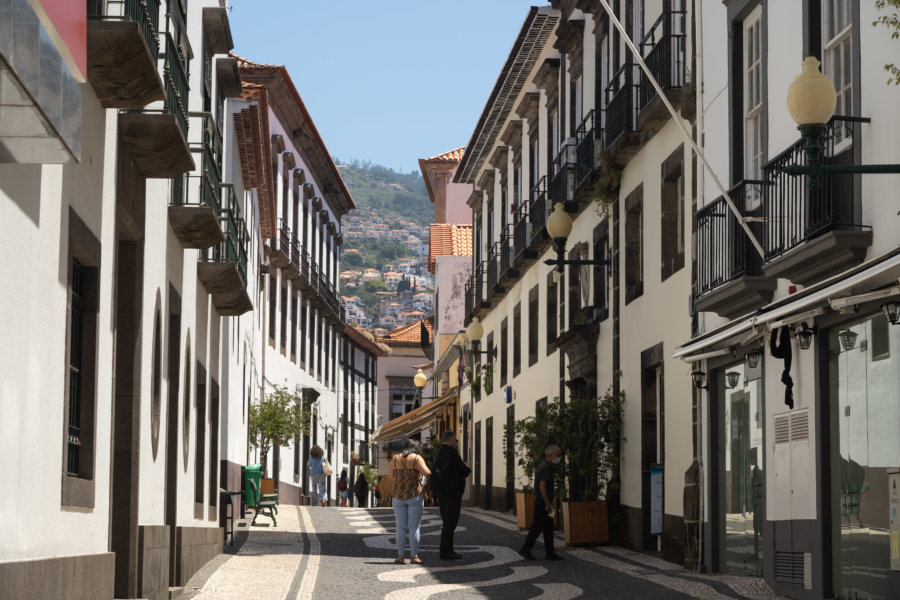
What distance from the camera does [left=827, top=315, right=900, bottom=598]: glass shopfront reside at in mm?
10578

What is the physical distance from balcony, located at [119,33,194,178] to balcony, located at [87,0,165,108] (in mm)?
862

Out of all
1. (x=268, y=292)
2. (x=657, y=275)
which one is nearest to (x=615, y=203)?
(x=657, y=275)

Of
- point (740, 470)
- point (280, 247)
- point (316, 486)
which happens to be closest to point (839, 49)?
point (740, 470)

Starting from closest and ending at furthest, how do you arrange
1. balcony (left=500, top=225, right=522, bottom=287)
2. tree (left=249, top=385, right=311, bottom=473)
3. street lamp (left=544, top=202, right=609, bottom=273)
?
street lamp (left=544, top=202, right=609, bottom=273) → balcony (left=500, top=225, right=522, bottom=287) → tree (left=249, top=385, right=311, bottom=473)

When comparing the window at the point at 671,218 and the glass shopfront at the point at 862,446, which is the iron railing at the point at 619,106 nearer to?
the window at the point at 671,218

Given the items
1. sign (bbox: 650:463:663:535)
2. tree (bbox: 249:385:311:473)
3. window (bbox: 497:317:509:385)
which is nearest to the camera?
sign (bbox: 650:463:663:535)

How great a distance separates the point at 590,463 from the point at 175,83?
978 cm

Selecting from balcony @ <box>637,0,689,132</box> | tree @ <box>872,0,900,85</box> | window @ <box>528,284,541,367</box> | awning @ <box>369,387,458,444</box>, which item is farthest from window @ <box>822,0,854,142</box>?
awning @ <box>369,387,458,444</box>

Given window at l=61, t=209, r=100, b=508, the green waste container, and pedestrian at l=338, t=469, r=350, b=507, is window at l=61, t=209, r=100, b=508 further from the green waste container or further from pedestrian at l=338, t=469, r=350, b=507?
pedestrian at l=338, t=469, r=350, b=507

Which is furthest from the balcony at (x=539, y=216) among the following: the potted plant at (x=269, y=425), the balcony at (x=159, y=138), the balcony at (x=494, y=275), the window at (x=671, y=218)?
the balcony at (x=159, y=138)

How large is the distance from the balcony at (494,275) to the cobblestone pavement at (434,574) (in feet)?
39.8

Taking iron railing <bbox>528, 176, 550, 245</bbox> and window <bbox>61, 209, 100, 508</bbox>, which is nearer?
window <bbox>61, 209, 100, 508</bbox>

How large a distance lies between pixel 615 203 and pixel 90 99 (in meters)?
13.0

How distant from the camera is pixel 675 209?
17.9 m
